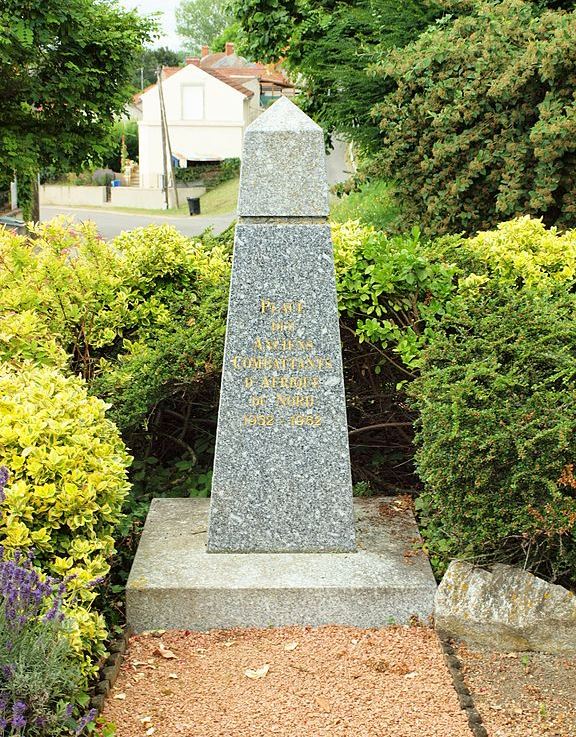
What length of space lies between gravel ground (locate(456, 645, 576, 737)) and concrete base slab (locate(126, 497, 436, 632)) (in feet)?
1.21

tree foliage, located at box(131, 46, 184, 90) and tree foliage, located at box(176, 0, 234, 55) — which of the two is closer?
tree foliage, located at box(131, 46, 184, 90)

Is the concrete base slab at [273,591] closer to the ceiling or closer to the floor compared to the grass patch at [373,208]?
closer to the floor

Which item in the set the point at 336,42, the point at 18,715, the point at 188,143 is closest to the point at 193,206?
the point at 188,143

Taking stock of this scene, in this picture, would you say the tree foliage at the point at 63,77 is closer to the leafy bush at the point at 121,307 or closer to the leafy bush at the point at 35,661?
the leafy bush at the point at 121,307

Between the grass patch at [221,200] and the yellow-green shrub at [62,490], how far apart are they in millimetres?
44448

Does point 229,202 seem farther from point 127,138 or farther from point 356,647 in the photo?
point 356,647

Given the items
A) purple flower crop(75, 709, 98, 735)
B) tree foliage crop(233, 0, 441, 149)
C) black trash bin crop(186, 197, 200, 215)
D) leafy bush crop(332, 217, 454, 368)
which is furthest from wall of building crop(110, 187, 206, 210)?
purple flower crop(75, 709, 98, 735)

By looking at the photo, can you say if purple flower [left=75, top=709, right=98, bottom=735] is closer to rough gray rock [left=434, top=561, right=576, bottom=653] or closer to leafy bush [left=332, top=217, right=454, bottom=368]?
rough gray rock [left=434, top=561, right=576, bottom=653]

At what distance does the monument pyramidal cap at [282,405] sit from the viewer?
455 centimetres

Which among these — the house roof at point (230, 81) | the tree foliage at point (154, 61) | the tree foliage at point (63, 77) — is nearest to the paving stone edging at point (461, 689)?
the tree foliage at point (63, 77)

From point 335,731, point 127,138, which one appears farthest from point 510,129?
point 127,138

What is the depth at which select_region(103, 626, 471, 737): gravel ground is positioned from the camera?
3.66 metres

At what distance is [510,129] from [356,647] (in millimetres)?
6240

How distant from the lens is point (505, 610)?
4176 millimetres
